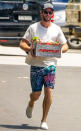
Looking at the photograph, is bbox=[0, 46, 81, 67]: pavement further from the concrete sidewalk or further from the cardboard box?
the cardboard box

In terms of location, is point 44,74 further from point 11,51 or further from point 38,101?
point 11,51

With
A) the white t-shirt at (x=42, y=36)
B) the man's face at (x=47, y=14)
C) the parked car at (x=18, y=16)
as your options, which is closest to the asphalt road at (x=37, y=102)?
the white t-shirt at (x=42, y=36)

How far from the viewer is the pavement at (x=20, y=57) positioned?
60.1ft

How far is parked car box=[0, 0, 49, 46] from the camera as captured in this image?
19625mm

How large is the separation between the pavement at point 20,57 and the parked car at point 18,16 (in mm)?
712

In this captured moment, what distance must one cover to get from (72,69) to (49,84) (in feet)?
26.9

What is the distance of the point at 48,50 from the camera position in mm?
8680

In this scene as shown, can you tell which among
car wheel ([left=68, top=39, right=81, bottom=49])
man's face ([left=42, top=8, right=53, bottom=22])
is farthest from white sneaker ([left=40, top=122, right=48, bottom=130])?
car wheel ([left=68, top=39, right=81, bottom=49])

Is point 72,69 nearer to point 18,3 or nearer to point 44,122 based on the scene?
point 18,3

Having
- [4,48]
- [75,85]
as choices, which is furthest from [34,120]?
[4,48]

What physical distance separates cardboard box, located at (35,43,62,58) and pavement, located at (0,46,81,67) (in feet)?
30.4

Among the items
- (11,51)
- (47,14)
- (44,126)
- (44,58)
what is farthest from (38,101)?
(11,51)

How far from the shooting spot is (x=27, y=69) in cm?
1662

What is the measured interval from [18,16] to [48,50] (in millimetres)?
11222
